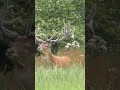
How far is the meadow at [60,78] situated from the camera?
2.10m

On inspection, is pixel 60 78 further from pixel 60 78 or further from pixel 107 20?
pixel 107 20

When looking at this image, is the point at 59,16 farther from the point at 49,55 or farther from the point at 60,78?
the point at 60,78

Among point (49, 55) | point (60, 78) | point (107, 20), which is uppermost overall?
point (107, 20)

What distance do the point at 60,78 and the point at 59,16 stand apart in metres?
0.50

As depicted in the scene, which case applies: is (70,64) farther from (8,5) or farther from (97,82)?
(8,5)

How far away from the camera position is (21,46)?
75.8 inches

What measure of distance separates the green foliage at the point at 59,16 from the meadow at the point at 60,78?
25cm

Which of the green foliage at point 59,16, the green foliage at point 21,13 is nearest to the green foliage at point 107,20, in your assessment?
the green foliage at point 59,16

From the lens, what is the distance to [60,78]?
215cm

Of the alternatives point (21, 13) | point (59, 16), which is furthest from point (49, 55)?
point (21, 13)

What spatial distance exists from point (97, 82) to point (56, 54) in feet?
1.60

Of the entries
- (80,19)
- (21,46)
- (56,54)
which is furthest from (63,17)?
(21,46)

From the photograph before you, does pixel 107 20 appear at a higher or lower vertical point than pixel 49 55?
higher

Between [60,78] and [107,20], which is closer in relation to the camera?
[107,20]
